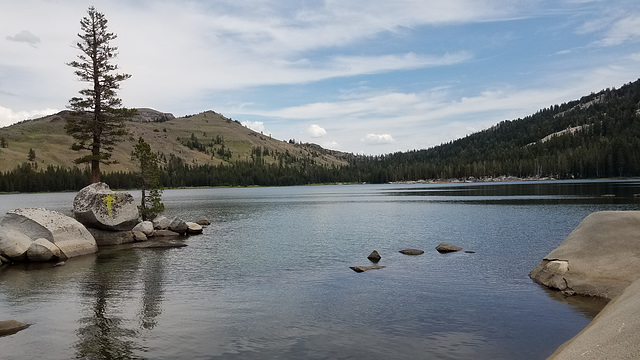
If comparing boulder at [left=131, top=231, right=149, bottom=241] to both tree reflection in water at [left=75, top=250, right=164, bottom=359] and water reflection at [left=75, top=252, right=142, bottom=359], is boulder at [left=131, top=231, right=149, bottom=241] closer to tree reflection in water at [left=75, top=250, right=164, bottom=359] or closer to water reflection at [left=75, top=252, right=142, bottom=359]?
tree reflection in water at [left=75, top=250, right=164, bottom=359]

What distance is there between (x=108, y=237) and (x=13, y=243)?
38.2 ft

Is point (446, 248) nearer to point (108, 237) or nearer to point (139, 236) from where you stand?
point (139, 236)

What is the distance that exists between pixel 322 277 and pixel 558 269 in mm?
15167

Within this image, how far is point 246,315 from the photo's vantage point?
21.8 meters

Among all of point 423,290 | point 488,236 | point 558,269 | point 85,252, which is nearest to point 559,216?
point 488,236

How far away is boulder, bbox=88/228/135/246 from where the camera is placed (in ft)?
155

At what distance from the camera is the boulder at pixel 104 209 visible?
4509 cm

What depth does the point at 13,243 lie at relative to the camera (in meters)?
36.5

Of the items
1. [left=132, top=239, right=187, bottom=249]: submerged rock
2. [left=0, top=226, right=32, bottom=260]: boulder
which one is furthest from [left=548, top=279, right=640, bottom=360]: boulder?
[left=132, top=239, right=187, bottom=249]: submerged rock

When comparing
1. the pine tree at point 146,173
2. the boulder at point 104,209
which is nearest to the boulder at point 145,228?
the boulder at point 104,209

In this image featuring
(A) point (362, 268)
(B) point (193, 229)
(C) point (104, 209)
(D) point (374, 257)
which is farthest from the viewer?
(B) point (193, 229)

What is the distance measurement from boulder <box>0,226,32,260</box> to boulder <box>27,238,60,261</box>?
0.56m

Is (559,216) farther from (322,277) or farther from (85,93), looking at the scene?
(85,93)

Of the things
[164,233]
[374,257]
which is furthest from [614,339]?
[164,233]
